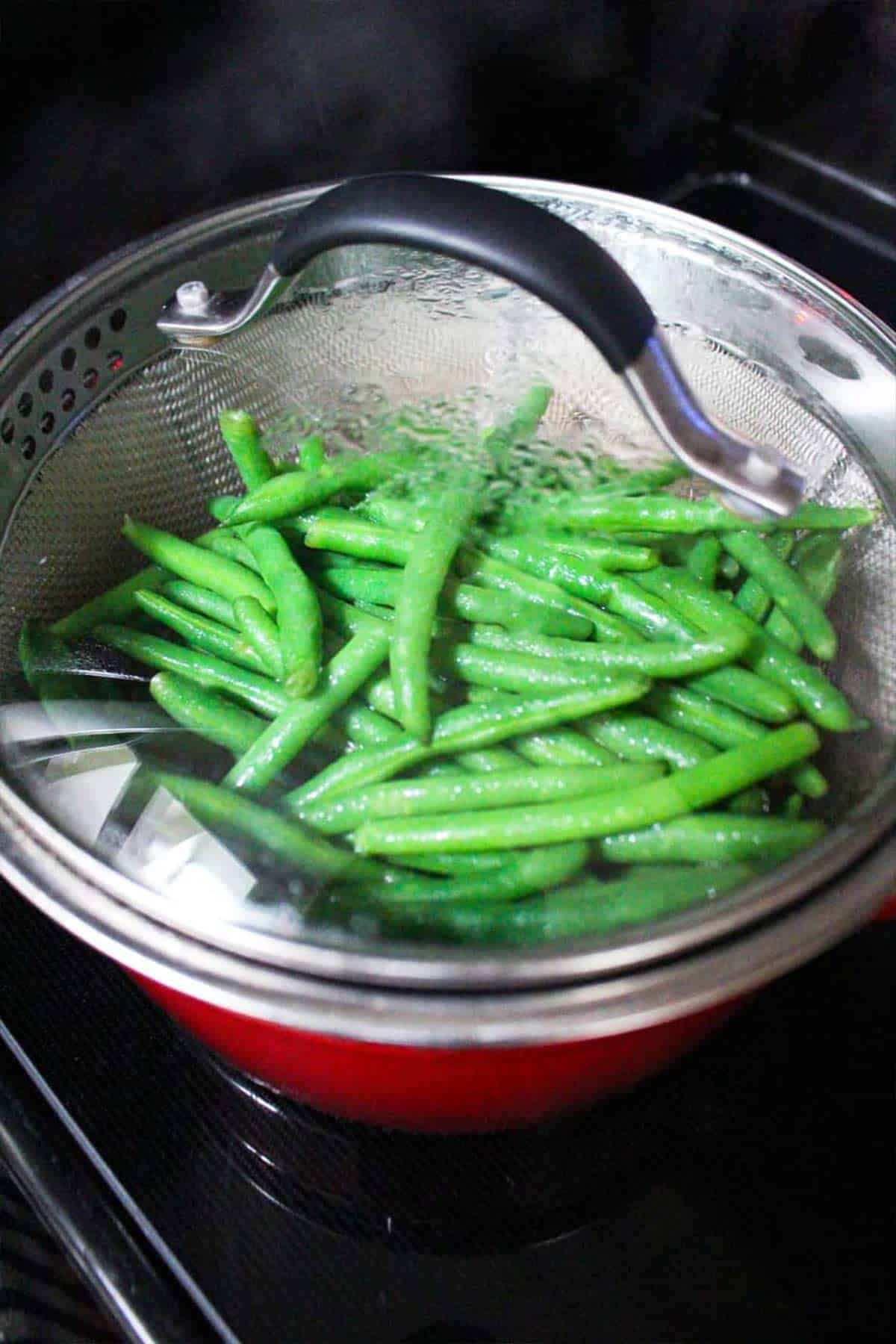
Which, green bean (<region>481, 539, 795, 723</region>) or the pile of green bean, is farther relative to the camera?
green bean (<region>481, 539, 795, 723</region>)

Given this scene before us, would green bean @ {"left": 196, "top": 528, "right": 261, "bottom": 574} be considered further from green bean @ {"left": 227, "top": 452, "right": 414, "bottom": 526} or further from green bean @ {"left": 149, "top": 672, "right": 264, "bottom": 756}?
green bean @ {"left": 149, "top": 672, "right": 264, "bottom": 756}

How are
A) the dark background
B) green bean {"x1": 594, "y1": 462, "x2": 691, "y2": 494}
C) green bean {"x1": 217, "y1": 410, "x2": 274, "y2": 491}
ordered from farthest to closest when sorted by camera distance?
the dark background < green bean {"x1": 217, "y1": 410, "x2": 274, "y2": 491} < green bean {"x1": 594, "y1": 462, "x2": 691, "y2": 494}

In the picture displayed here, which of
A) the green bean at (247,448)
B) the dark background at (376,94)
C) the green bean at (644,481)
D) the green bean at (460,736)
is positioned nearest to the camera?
the green bean at (460,736)

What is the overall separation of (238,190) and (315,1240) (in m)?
1.77

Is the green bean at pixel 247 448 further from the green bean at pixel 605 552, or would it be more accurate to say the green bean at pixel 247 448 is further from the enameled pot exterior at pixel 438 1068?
the enameled pot exterior at pixel 438 1068

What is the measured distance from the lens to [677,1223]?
116 cm

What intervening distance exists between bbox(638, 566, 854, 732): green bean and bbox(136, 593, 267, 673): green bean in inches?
17.9

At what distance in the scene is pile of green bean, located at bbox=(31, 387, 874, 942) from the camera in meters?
0.93

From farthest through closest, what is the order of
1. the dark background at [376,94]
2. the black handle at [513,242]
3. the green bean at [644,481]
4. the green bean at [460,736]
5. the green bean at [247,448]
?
the dark background at [376,94] → the green bean at [247,448] → the green bean at [644,481] → the green bean at [460,736] → the black handle at [513,242]

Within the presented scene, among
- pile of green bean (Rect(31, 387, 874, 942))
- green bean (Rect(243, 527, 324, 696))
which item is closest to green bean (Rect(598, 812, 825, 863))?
pile of green bean (Rect(31, 387, 874, 942))

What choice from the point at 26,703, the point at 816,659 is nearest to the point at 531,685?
the point at 816,659

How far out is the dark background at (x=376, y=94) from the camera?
1.62 metres

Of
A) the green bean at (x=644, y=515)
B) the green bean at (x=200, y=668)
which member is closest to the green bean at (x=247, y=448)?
the green bean at (x=200, y=668)

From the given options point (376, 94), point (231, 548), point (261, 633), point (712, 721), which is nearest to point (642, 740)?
point (712, 721)
